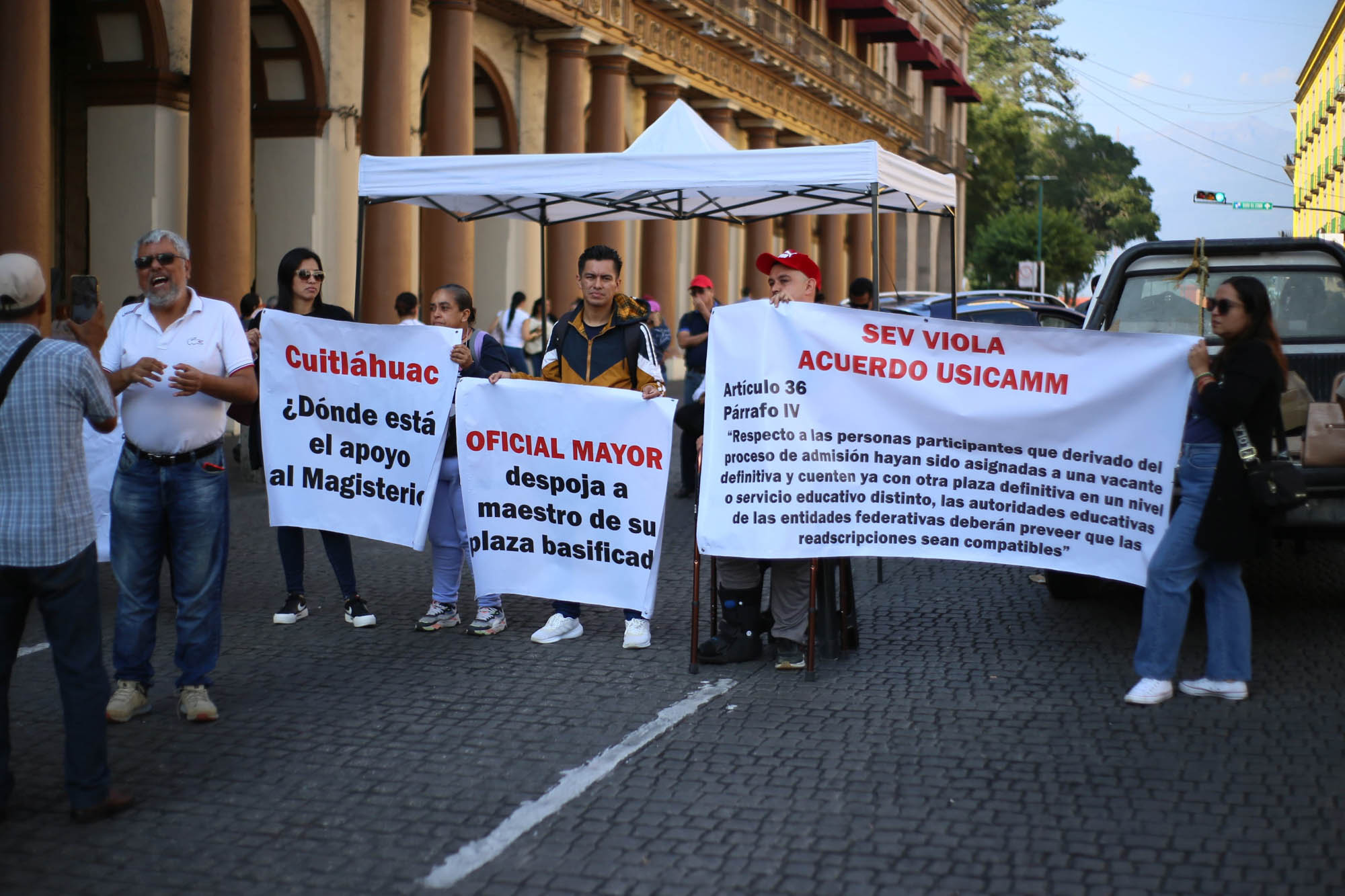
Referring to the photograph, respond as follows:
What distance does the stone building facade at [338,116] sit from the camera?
52.0 ft

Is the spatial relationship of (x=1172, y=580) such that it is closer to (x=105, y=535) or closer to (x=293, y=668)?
(x=293, y=668)

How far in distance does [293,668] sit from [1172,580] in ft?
12.6

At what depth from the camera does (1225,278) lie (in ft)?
27.8

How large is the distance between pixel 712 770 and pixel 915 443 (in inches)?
75.7

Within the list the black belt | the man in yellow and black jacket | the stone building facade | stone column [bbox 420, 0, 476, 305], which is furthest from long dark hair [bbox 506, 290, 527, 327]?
the black belt

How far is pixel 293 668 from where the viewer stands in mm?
6625

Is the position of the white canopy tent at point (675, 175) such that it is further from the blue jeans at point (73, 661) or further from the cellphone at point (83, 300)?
the blue jeans at point (73, 661)

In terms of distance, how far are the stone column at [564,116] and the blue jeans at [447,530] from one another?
16945 millimetres

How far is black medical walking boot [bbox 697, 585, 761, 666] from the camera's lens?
6652 millimetres

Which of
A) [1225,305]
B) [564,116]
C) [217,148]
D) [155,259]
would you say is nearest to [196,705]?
[155,259]

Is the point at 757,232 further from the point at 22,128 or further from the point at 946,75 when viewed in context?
the point at 22,128

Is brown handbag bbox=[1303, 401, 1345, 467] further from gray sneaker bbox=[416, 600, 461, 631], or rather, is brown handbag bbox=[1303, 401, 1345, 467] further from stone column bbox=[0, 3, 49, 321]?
stone column bbox=[0, 3, 49, 321]

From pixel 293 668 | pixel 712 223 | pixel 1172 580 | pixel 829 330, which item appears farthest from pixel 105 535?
pixel 712 223

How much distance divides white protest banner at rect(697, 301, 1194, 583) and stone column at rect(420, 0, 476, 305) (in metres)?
14.6
